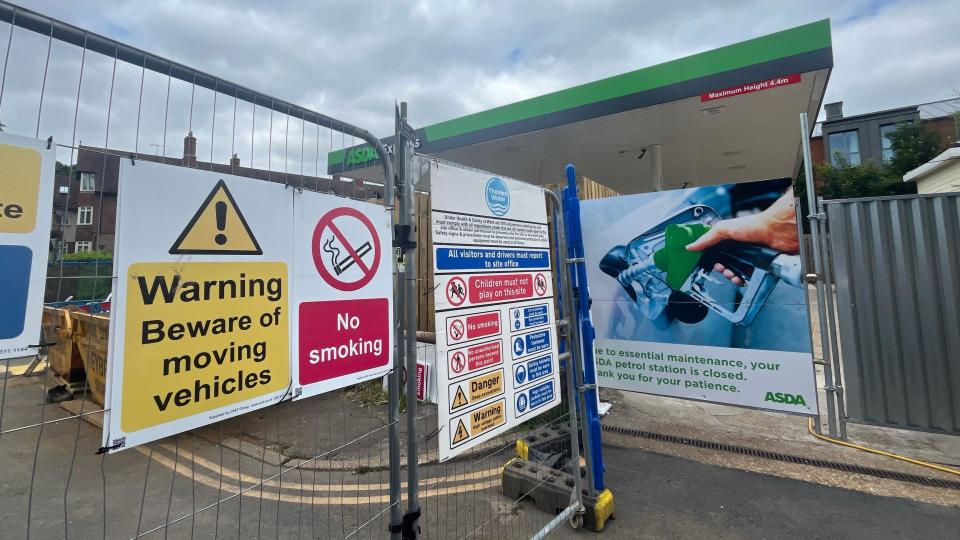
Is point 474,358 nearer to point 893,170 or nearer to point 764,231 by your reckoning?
point 764,231

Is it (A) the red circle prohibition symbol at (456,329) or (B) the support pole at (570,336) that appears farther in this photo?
(B) the support pole at (570,336)

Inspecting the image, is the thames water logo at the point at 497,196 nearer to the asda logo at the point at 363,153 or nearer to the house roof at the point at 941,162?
the asda logo at the point at 363,153

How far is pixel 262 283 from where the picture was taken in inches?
72.9

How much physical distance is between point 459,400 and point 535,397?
83cm

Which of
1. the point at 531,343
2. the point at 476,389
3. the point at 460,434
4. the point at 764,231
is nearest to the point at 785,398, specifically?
the point at 764,231

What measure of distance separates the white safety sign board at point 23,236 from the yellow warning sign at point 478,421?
67.5 inches

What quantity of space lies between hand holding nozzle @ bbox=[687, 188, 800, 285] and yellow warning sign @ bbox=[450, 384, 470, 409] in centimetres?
312

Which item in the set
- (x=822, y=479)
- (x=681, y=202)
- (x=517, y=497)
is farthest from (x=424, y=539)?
(x=681, y=202)

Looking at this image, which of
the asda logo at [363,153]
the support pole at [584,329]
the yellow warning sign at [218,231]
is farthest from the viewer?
the support pole at [584,329]

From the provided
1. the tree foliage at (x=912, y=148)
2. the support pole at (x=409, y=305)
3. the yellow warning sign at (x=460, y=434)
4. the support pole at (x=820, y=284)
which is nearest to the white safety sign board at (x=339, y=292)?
the support pole at (x=409, y=305)

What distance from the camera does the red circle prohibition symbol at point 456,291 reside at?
233cm

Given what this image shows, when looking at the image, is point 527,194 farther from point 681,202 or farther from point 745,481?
point 745,481

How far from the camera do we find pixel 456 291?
2371mm

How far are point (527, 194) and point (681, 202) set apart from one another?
2152mm
